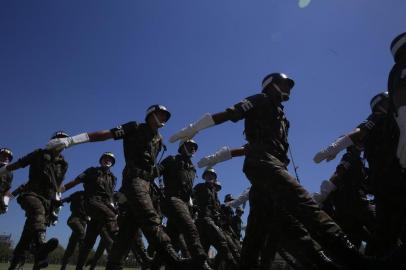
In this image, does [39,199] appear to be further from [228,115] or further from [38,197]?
[228,115]

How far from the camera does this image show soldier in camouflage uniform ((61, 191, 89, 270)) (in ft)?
37.9

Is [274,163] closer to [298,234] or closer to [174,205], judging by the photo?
[298,234]

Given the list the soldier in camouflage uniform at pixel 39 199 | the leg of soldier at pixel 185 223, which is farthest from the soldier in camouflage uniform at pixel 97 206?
the leg of soldier at pixel 185 223

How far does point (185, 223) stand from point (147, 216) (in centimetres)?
197

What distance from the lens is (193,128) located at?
5105 millimetres

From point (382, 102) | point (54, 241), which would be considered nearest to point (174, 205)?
point (54, 241)

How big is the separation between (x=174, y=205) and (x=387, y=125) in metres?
4.46

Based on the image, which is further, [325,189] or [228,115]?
[325,189]

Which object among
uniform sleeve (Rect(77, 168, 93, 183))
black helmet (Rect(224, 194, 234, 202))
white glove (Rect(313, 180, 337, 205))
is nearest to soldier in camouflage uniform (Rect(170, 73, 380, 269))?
white glove (Rect(313, 180, 337, 205))

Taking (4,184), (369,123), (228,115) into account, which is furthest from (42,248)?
(369,123)

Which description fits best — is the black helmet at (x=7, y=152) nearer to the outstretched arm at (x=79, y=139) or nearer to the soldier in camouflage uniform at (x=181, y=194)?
the soldier in camouflage uniform at (x=181, y=194)

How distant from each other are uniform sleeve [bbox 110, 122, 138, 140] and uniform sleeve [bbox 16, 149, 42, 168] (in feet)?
9.43

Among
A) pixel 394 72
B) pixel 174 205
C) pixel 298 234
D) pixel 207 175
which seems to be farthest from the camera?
pixel 207 175

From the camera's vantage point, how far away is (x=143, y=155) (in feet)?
20.4
